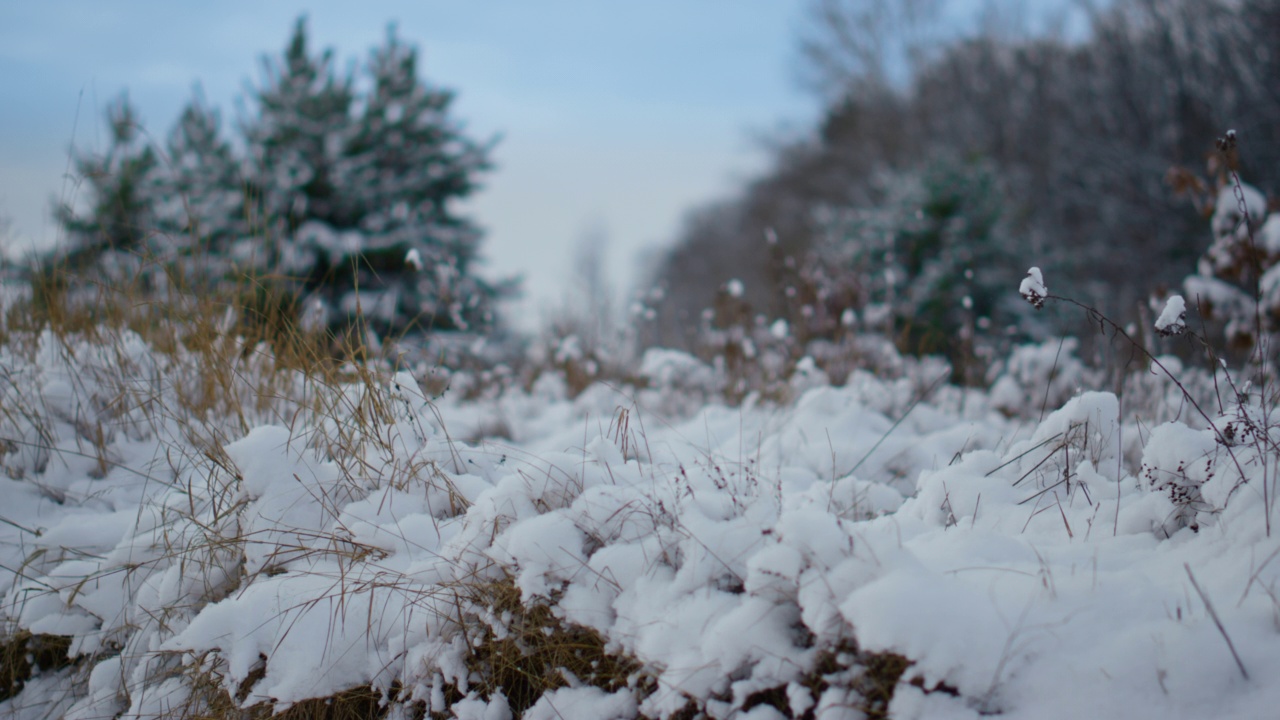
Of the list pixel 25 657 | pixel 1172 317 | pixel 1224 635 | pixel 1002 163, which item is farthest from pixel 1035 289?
pixel 1002 163

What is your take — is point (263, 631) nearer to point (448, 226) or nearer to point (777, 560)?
point (777, 560)

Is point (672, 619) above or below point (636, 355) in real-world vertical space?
below

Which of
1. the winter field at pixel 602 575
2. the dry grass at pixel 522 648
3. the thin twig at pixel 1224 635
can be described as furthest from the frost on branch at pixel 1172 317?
the dry grass at pixel 522 648

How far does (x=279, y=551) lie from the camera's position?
1.79 meters

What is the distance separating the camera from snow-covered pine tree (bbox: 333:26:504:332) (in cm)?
884

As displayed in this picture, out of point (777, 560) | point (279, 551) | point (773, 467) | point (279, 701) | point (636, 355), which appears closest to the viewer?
point (777, 560)

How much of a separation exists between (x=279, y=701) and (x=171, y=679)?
0.37 metres

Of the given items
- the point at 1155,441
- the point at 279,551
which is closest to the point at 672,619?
the point at 279,551

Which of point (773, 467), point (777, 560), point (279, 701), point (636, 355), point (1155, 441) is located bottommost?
point (279, 701)

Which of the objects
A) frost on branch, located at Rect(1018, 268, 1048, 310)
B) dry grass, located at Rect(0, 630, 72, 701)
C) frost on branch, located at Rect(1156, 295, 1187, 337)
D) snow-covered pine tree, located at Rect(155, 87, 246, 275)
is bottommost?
dry grass, located at Rect(0, 630, 72, 701)

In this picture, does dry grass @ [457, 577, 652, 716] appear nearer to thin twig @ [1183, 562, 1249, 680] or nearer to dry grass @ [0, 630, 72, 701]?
thin twig @ [1183, 562, 1249, 680]

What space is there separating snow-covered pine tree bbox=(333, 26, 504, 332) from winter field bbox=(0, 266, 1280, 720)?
6.49 metres

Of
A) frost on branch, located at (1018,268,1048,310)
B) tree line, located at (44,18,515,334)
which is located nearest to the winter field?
frost on branch, located at (1018,268,1048,310)

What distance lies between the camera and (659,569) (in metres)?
1.54
